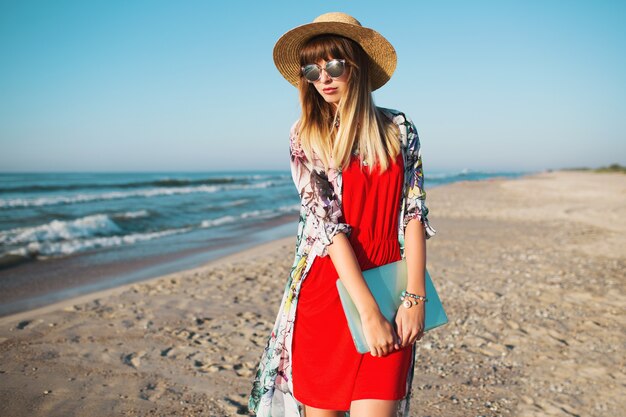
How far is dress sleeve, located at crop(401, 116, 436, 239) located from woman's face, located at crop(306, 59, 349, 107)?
0.28 meters

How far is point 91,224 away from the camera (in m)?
13.7

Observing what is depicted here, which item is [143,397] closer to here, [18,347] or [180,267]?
[18,347]

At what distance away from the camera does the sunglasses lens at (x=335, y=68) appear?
1763 mm

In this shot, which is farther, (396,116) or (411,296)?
(396,116)

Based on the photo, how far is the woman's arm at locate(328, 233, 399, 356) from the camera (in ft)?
5.04

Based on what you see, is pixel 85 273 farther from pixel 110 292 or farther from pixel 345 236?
pixel 345 236

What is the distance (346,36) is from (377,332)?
44.2 inches

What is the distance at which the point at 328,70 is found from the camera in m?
1.77

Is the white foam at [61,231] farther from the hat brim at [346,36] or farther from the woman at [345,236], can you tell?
the woman at [345,236]

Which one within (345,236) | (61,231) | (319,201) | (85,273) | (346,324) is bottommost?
(85,273)

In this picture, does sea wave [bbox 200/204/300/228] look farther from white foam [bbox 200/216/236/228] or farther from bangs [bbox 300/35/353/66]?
bangs [bbox 300/35/353/66]

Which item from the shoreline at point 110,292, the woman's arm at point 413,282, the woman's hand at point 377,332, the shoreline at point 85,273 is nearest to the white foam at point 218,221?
the shoreline at point 85,273

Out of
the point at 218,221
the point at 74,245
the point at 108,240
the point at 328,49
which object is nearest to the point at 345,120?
the point at 328,49

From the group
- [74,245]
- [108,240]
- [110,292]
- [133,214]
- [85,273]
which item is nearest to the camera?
[110,292]
